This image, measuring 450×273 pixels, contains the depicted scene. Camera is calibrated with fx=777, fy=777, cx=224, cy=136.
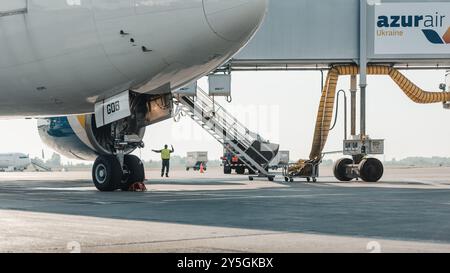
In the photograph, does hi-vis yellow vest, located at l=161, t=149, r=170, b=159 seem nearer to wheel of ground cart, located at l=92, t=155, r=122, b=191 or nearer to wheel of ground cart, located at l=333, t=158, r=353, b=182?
wheel of ground cart, located at l=333, t=158, r=353, b=182

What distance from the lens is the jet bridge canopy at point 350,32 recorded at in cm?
3152

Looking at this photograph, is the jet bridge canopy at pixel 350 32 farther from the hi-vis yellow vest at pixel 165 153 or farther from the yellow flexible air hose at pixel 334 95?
the hi-vis yellow vest at pixel 165 153

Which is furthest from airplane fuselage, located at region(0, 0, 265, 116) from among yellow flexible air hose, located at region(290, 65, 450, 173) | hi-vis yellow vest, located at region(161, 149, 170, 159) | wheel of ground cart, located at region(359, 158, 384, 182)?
hi-vis yellow vest, located at region(161, 149, 170, 159)

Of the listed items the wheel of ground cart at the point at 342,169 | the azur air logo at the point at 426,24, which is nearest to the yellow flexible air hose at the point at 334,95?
the wheel of ground cart at the point at 342,169

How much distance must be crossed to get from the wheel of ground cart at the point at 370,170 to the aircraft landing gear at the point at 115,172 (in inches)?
480


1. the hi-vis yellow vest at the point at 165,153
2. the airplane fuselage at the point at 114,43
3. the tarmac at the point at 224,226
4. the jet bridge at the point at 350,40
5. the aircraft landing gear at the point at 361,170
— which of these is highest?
the jet bridge at the point at 350,40

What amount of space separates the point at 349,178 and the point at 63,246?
24497mm

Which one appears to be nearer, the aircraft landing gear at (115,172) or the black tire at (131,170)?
the aircraft landing gear at (115,172)

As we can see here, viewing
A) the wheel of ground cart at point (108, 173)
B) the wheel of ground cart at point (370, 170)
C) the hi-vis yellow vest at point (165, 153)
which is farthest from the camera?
the hi-vis yellow vest at point (165, 153)

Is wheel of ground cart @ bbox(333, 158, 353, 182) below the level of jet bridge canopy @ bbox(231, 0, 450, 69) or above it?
below

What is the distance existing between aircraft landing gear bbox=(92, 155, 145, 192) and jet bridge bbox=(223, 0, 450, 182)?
12.5 metres

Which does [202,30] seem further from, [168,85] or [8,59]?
[8,59]

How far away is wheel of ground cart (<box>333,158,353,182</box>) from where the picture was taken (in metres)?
31.4
